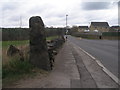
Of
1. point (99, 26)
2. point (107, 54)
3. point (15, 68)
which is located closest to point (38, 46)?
point (15, 68)

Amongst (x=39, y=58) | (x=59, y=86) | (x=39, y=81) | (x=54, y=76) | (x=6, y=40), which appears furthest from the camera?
(x=6, y=40)

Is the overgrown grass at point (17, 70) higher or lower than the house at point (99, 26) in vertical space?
lower

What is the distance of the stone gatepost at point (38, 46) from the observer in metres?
10.4

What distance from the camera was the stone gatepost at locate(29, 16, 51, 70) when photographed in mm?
10359

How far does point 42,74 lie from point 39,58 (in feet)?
3.07

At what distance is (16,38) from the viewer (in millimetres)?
14875

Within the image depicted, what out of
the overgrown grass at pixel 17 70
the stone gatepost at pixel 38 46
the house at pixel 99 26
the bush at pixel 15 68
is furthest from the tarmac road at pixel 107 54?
the house at pixel 99 26

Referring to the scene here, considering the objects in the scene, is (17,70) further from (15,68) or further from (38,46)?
(38,46)

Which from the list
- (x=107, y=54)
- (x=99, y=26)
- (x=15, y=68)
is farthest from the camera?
(x=99, y=26)

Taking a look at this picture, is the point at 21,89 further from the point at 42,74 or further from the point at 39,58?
the point at 39,58

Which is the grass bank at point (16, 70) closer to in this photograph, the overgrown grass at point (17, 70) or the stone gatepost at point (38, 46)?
the overgrown grass at point (17, 70)

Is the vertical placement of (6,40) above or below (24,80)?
above

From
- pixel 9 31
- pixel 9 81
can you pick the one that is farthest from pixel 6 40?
pixel 9 81

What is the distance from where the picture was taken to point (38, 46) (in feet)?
34.3
